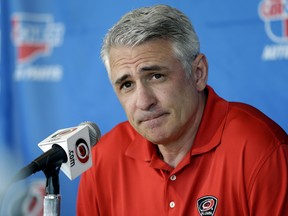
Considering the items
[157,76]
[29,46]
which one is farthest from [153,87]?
[29,46]

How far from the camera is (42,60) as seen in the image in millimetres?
2717

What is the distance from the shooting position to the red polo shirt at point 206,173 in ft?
4.81

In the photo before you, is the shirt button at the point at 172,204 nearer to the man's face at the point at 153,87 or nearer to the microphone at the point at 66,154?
the man's face at the point at 153,87

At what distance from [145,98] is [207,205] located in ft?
1.08

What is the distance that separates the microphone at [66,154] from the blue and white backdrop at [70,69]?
102 cm

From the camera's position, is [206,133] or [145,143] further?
[145,143]

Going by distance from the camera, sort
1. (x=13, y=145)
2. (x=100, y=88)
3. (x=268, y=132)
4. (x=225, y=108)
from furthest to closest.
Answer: (x=13, y=145), (x=100, y=88), (x=225, y=108), (x=268, y=132)

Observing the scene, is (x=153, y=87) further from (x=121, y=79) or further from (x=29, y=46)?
(x=29, y=46)

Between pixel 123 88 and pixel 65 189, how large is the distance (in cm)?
123

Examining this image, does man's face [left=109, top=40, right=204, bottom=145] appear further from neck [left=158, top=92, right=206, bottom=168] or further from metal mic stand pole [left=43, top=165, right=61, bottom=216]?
metal mic stand pole [left=43, top=165, right=61, bottom=216]

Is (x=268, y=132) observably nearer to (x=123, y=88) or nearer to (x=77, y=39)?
(x=123, y=88)

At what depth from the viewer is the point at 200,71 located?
1658 millimetres

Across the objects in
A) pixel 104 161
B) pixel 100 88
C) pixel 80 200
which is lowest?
pixel 80 200

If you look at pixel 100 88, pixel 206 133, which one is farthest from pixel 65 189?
pixel 206 133
